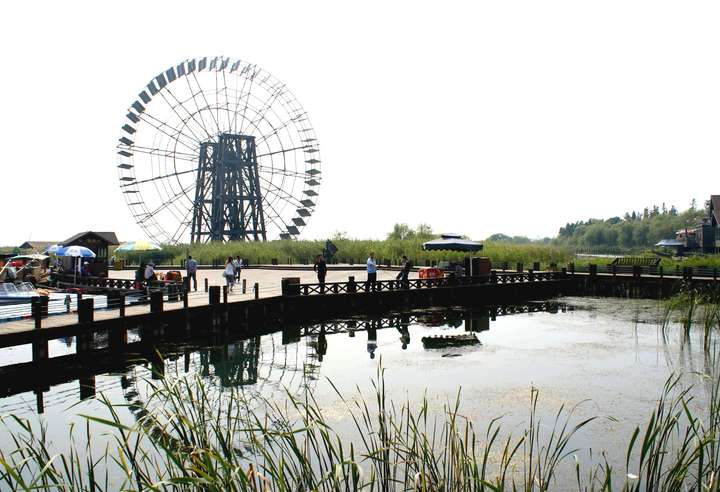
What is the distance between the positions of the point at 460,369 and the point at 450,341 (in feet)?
15.4

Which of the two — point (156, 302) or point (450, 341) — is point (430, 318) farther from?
point (156, 302)

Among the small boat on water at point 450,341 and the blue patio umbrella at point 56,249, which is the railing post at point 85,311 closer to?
the small boat on water at point 450,341

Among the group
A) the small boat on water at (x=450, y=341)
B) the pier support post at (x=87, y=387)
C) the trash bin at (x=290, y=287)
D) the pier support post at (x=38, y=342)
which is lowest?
the pier support post at (x=87, y=387)

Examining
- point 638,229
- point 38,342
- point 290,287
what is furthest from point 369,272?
point 638,229

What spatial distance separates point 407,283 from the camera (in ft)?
94.0

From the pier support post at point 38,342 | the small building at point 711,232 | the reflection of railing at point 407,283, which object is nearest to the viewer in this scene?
the pier support post at point 38,342

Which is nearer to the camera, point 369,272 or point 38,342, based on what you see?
point 38,342

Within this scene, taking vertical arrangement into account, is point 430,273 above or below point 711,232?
below

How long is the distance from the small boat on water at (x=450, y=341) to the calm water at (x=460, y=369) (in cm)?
35

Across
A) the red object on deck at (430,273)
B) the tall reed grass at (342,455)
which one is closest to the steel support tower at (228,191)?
the red object on deck at (430,273)

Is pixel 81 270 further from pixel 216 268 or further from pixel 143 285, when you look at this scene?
pixel 216 268

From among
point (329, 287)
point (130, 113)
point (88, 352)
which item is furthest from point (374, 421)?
point (130, 113)

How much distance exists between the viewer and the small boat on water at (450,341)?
60.9 ft

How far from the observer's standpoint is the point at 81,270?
99.8ft
